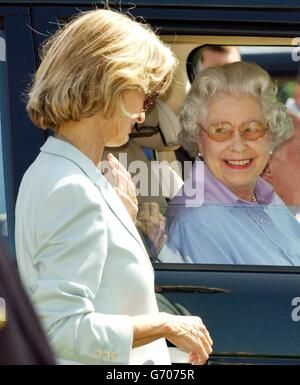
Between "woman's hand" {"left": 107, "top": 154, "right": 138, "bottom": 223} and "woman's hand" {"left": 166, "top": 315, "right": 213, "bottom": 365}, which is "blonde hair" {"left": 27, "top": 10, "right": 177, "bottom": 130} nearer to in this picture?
"woman's hand" {"left": 107, "top": 154, "right": 138, "bottom": 223}

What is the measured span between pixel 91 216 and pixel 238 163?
1.52m

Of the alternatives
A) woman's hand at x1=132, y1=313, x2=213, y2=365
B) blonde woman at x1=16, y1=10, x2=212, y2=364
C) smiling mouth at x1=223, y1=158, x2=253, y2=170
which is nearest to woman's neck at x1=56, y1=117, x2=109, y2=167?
blonde woman at x1=16, y1=10, x2=212, y2=364

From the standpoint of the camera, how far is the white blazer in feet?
8.04

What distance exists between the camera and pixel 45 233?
2.48m

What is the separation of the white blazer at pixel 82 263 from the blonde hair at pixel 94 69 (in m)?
0.12

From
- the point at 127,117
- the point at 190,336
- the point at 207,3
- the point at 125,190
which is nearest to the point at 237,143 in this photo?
the point at 207,3

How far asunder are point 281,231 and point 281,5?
721mm

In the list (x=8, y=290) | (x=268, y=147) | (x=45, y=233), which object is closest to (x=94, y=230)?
(x=45, y=233)

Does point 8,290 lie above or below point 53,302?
above

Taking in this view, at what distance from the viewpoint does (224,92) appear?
12.8 feet

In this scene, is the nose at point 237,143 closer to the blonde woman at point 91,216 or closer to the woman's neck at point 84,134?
the blonde woman at point 91,216

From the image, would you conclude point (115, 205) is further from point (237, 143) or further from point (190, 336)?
point (237, 143)

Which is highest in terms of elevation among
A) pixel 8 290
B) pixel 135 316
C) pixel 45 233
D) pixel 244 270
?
pixel 8 290

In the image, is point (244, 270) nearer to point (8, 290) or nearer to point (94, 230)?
point (94, 230)
